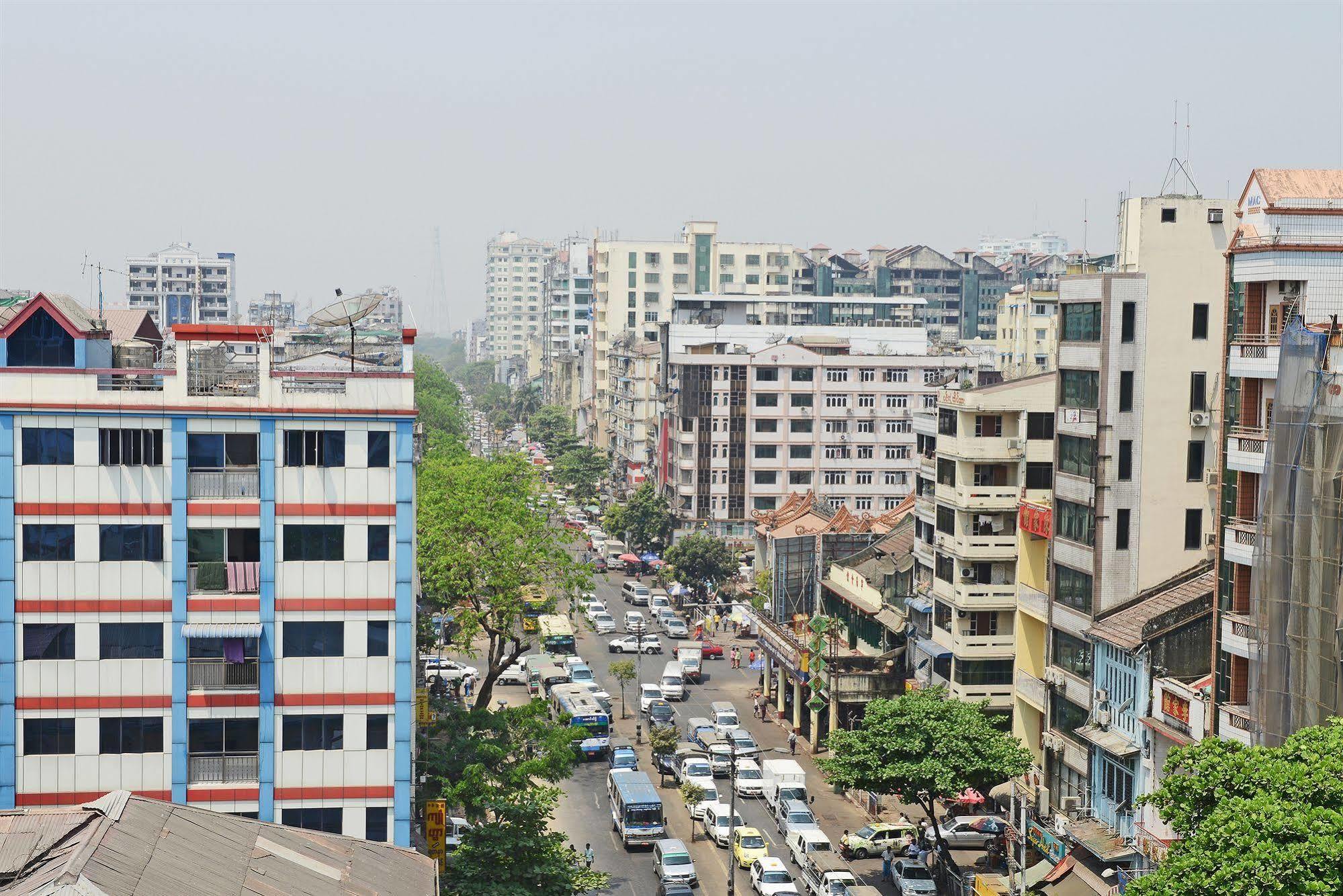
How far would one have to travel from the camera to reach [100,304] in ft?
176

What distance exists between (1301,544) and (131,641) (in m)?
25.9

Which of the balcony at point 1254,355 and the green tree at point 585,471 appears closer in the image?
the balcony at point 1254,355

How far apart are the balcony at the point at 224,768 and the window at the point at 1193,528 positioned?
2820 centimetres

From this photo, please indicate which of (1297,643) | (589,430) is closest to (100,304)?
(1297,643)

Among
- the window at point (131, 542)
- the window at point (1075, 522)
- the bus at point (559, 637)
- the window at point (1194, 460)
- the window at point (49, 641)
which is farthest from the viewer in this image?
the bus at point (559, 637)

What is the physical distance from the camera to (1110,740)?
1747 inches

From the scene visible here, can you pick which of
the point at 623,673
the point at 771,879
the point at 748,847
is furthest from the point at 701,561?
the point at 771,879

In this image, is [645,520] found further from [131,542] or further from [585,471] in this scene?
[131,542]

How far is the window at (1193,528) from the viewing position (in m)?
48.3

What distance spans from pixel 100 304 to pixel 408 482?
22.0 m

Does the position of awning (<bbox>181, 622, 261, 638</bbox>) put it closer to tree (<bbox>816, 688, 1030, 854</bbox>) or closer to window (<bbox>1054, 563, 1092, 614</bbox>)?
tree (<bbox>816, 688, 1030, 854</bbox>)

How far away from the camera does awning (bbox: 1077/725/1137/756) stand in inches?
1700

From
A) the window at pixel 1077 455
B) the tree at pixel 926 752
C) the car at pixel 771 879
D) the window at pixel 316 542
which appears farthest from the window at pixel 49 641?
the window at pixel 1077 455

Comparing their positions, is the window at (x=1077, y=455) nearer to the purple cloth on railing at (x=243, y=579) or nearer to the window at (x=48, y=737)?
the purple cloth on railing at (x=243, y=579)
